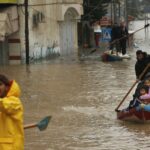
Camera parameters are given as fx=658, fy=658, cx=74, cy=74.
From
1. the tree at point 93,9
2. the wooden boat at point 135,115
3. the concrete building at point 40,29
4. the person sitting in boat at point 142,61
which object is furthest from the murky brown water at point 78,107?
the tree at point 93,9

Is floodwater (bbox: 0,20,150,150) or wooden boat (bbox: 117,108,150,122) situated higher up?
wooden boat (bbox: 117,108,150,122)

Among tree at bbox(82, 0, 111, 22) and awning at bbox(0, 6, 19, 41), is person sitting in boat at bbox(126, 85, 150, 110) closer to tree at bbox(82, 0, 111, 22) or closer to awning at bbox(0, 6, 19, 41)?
awning at bbox(0, 6, 19, 41)

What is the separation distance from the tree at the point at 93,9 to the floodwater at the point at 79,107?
20.1 m

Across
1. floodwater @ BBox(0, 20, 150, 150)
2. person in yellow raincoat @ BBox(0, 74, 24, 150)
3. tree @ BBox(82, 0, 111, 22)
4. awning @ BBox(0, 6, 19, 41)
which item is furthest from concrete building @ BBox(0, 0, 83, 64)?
person in yellow raincoat @ BBox(0, 74, 24, 150)

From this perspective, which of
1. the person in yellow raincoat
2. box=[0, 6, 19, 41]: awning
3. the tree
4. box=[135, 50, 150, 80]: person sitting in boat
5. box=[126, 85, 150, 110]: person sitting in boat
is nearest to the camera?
the person in yellow raincoat

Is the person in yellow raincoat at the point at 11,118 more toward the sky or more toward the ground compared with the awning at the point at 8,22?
more toward the ground

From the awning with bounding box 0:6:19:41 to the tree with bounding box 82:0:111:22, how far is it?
55.1 ft

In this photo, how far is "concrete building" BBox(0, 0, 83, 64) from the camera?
27.8 metres

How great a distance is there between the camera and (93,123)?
12008 mm

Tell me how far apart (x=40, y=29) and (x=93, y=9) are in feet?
45.0

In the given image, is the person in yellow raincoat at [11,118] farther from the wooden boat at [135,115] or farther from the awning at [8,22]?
the awning at [8,22]

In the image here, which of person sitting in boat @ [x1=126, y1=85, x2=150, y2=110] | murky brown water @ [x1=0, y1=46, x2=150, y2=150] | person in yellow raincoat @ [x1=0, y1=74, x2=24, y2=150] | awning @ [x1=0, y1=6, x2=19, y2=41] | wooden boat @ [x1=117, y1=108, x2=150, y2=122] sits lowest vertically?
murky brown water @ [x1=0, y1=46, x2=150, y2=150]

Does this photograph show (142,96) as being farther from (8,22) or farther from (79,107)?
(8,22)

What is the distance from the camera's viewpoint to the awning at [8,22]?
84.2ft
